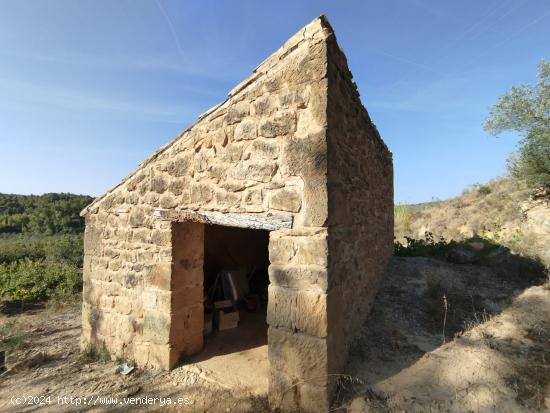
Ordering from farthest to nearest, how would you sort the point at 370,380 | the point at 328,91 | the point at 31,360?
the point at 31,360
the point at 370,380
the point at 328,91

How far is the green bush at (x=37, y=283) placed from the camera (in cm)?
919

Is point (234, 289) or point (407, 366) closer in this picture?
point (407, 366)

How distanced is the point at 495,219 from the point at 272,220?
35.9ft

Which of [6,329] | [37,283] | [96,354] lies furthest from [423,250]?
[37,283]

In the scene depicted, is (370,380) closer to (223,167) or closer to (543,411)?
(543,411)

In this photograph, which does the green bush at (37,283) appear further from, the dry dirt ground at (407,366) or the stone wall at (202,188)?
the stone wall at (202,188)

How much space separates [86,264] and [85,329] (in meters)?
1.07

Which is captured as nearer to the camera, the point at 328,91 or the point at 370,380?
the point at 328,91

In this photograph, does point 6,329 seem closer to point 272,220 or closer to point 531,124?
point 272,220

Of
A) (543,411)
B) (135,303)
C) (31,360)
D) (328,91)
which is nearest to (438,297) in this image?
(543,411)

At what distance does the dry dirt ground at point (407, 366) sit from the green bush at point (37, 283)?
368 centimetres

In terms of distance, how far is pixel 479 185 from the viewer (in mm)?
15422

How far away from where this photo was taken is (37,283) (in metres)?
9.86

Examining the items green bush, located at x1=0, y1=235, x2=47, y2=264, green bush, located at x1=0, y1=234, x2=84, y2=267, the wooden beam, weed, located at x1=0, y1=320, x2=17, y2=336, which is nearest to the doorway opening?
the wooden beam
